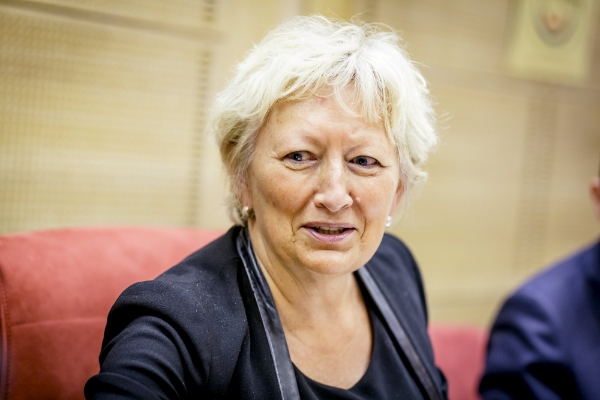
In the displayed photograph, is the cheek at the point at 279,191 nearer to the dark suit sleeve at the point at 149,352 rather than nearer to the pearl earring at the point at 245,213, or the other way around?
the pearl earring at the point at 245,213

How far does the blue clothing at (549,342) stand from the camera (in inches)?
63.5

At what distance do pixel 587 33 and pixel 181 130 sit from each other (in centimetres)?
260

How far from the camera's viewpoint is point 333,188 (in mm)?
1363

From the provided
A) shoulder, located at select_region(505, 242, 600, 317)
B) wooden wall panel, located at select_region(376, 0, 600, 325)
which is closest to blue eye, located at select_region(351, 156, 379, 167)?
shoulder, located at select_region(505, 242, 600, 317)

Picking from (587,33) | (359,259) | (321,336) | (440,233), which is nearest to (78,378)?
(321,336)

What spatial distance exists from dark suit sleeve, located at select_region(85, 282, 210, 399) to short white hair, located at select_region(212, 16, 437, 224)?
1.47ft

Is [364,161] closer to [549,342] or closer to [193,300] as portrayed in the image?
[193,300]

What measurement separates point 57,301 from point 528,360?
4.31ft

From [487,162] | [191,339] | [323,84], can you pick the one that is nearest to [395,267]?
[323,84]

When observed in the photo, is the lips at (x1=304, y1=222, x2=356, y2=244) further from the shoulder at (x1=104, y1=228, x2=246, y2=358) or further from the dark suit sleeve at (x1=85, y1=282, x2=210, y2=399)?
the dark suit sleeve at (x1=85, y1=282, x2=210, y2=399)

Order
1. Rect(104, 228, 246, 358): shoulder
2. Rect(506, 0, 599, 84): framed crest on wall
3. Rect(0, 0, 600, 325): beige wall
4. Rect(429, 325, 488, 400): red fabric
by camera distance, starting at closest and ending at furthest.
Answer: Rect(104, 228, 246, 358): shoulder
Rect(0, 0, 600, 325): beige wall
Rect(429, 325, 488, 400): red fabric
Rect(506, 0, 599, 84): framed crest on wall

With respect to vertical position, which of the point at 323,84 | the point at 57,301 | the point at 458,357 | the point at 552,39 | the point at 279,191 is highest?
the point at 552,39

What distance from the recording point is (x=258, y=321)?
1377 millimetres

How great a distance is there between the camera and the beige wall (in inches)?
75.4
